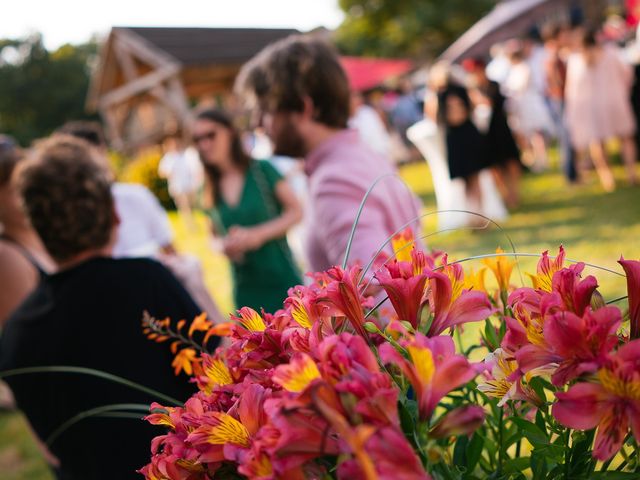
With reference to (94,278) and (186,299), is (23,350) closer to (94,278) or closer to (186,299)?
(94,278)

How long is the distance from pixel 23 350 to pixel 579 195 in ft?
23.9

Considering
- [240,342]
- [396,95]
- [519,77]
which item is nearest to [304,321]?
[240,342]

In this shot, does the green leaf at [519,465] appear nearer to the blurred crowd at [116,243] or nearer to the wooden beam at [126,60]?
the blurred crowd at [116,243]

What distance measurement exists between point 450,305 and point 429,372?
16 cm

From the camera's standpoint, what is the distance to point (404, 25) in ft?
134

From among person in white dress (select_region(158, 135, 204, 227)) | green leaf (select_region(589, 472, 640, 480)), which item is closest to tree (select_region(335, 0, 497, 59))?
person in white dress (select_region(158, 135, 204, 227))

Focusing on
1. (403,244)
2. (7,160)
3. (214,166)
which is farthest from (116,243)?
(403,244)

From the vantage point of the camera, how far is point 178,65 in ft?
49.0

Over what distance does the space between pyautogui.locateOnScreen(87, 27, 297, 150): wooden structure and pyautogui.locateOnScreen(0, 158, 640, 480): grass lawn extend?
6.41 m

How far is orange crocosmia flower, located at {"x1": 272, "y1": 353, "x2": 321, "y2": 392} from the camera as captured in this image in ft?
A: 1.93

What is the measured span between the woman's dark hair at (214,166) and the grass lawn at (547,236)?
1434 mm

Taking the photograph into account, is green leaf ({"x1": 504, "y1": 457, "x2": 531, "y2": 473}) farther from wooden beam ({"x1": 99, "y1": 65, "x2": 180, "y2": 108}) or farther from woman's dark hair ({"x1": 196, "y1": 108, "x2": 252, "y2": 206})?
wooden beam ({"x1": 99, "y1": 65, "x2": 180, "y2": 108})

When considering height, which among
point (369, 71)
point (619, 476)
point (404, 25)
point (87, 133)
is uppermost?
point (404, 25)

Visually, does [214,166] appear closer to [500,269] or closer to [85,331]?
[85,331]
